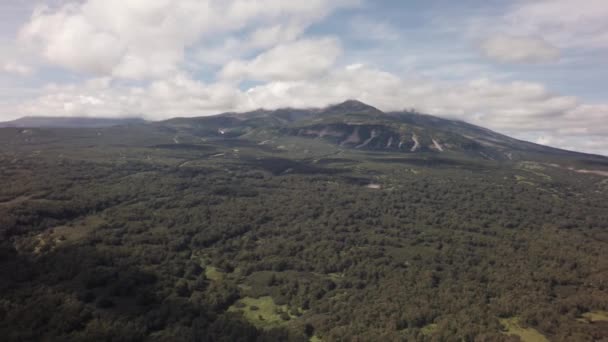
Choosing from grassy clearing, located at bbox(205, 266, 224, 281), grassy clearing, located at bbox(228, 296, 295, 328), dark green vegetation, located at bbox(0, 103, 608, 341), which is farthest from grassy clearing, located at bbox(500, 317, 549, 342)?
grassy clearing, located at bbox(205, 266, 224, 281)

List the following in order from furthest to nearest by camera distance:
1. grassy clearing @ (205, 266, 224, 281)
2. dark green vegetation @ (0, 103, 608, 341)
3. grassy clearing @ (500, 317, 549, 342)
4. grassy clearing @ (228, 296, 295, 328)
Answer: grassy clearing @ (205, 266, 224, 281) < grassy clearing @ (228, 296, 295, 328) < grassy clearing @ (500, 317, 549, 342) < dark green vegetation @ (0, 103, 608, 341)

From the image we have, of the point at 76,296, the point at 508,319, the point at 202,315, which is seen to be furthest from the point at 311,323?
the point at 76,296

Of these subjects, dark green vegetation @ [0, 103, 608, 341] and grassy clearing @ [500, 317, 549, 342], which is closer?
dark green vegetation @ [0, 103, 608, 341]

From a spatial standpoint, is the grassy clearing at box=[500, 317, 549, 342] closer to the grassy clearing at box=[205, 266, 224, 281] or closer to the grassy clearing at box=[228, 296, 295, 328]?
the grassy clearing at box=[228, 296, 295, 328]

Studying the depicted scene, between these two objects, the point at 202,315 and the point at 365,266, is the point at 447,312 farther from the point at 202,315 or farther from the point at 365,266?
the point at 202,315

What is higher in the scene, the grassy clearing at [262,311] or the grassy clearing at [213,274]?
the grassy clearing at [213,274]

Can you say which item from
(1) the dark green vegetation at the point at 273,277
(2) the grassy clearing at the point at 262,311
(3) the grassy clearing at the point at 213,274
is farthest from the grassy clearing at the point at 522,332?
(3) the grassy clearing at the point at 213,274

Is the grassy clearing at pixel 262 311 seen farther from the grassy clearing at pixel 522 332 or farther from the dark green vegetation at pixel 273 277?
the grassy clearing at pixel 522 332
